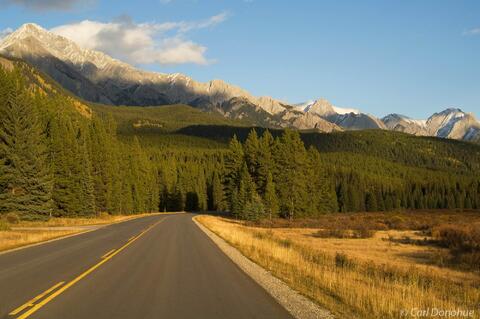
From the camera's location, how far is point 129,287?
11.7 m

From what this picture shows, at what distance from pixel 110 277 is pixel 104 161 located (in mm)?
64134

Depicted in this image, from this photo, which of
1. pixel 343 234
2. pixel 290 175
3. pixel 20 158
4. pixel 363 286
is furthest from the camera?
pixel 290 175

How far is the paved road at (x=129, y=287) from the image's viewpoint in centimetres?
906

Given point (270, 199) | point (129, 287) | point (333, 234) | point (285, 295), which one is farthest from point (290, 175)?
point (129, 287)

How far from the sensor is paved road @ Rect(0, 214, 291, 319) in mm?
9062

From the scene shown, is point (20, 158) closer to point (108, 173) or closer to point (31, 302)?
point (108, 173)

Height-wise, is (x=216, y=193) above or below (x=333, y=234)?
above

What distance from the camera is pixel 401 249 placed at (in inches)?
1314

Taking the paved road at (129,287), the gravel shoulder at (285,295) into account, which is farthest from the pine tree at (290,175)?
the gravel shoulder at (285,295)

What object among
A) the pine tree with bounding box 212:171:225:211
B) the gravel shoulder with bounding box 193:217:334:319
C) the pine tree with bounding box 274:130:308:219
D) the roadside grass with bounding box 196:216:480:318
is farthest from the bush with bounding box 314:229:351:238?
the pine tree with bounding box 212:171:225:211

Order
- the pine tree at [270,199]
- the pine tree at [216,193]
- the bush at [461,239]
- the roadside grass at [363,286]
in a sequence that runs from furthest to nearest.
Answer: the pine tree at [216,193], the pine tree at [270,199], the bush at [461,239], the roadside grass at [363,286]

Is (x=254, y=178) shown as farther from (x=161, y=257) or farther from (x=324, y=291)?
Answer: (x=324, y=291)

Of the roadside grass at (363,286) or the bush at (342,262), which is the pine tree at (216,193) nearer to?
the roadside grass at (363,286)

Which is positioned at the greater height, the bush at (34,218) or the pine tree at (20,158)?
the pine tree at (20,158)
